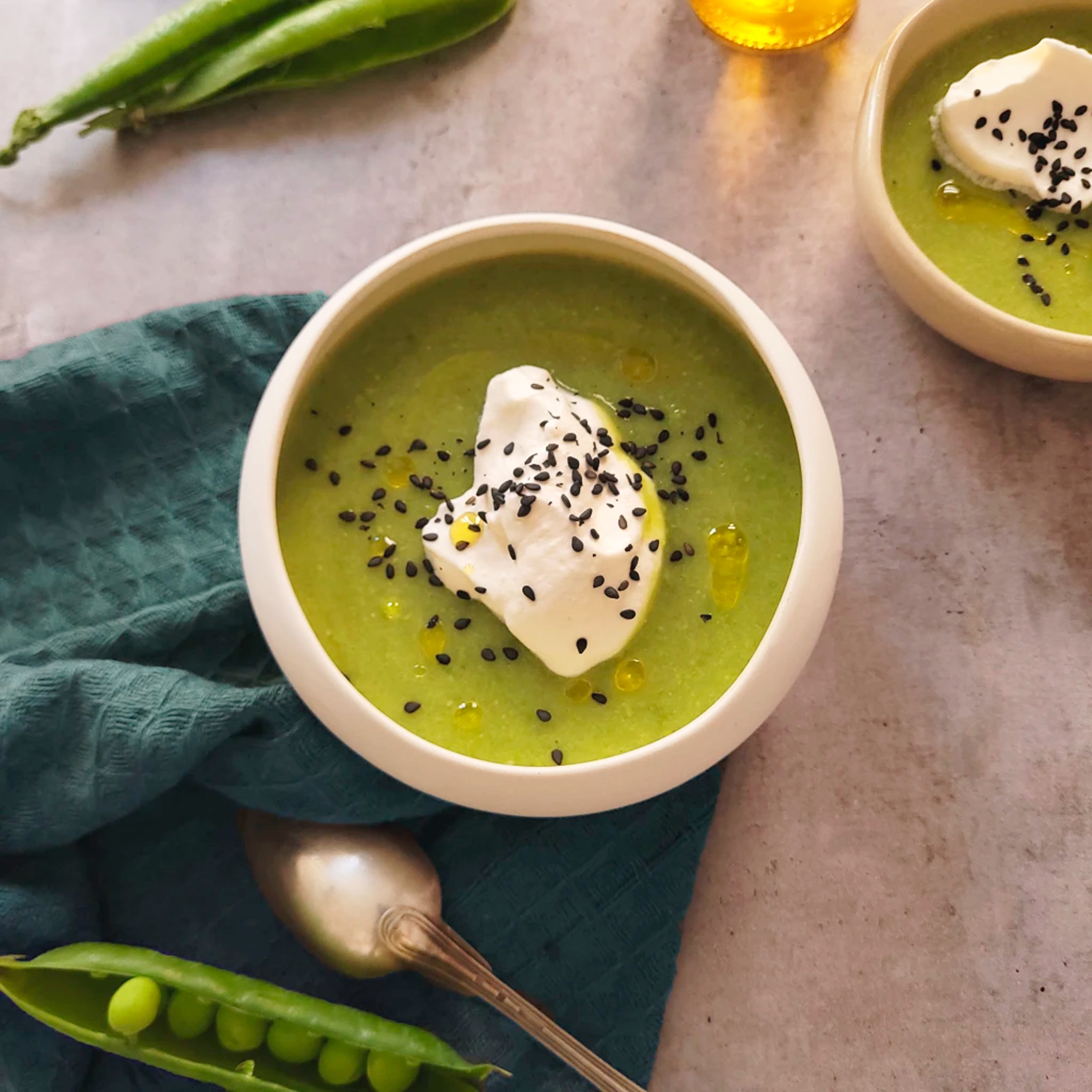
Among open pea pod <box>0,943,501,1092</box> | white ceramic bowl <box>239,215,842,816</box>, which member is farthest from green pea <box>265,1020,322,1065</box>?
white ceramic bowl <box>239,215,842,816</box>

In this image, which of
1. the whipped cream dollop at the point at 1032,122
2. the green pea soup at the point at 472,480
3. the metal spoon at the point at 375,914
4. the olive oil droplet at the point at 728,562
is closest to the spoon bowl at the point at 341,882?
the metal spoon at the point at 375,914

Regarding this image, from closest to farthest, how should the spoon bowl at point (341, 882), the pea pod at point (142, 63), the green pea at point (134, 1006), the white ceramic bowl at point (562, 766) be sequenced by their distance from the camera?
the white ceramic bowl at point (562, 766) < the green pea at point (134, 1006) < the spoon bowl at point (341, 882) < the pea pod at point (142, 63)

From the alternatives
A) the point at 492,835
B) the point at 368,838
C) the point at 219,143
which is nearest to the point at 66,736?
the point at 368,838

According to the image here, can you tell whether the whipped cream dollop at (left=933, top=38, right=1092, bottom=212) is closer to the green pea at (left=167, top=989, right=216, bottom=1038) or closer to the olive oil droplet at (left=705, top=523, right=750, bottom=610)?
the olive oil droplet at (left=705, top=523, right=750, bottom=610)

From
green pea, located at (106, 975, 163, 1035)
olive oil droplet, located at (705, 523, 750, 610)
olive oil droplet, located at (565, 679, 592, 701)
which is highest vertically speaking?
olive oil droplet, located at (705, 523, 750, 610)

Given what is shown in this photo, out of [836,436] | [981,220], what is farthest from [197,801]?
[981,220]

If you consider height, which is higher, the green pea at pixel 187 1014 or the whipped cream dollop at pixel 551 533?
the whipped cream dollop at pixel 551 533

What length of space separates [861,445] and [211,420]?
748 millimetres

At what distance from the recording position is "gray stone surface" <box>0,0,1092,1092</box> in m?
1.23

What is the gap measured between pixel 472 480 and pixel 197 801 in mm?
479

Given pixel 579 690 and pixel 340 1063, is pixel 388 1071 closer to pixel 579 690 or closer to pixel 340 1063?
pixel 340 1063

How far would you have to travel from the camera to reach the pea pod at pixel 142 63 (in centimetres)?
138

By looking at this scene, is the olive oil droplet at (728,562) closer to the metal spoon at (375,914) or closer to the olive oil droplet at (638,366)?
the olive oil droplet at (638,366)

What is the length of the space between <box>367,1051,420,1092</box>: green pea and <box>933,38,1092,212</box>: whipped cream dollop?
44.2 inches
